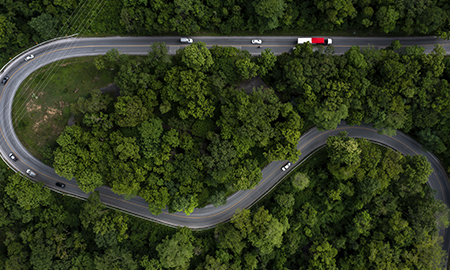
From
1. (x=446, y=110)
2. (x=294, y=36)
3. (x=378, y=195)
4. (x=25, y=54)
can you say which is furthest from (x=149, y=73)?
(x=446, y=110)

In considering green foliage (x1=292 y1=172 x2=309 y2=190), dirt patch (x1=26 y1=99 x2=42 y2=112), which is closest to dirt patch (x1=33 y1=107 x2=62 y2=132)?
dirt patch (x1=26 y1=99 x2=42 y2=112)

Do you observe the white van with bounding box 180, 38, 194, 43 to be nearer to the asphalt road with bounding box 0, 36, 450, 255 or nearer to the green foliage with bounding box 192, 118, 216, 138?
the asphalt road with bounding box 0, 36, 450, 255

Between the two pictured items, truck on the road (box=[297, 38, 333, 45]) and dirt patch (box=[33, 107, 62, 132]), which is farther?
truck on the road (box=[297, 38, 333, 45])

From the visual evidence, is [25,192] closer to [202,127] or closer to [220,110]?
[202,127]

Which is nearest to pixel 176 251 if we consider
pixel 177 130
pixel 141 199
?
pixel 141 199

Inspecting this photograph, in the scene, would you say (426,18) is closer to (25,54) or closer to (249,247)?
(249,247)

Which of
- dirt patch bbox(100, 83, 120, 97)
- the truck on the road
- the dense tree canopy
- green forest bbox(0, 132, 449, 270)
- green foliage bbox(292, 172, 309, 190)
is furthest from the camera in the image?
the truck on the road

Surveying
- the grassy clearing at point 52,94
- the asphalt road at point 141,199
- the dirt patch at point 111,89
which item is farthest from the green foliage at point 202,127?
the grassy clearing at point 52,94
